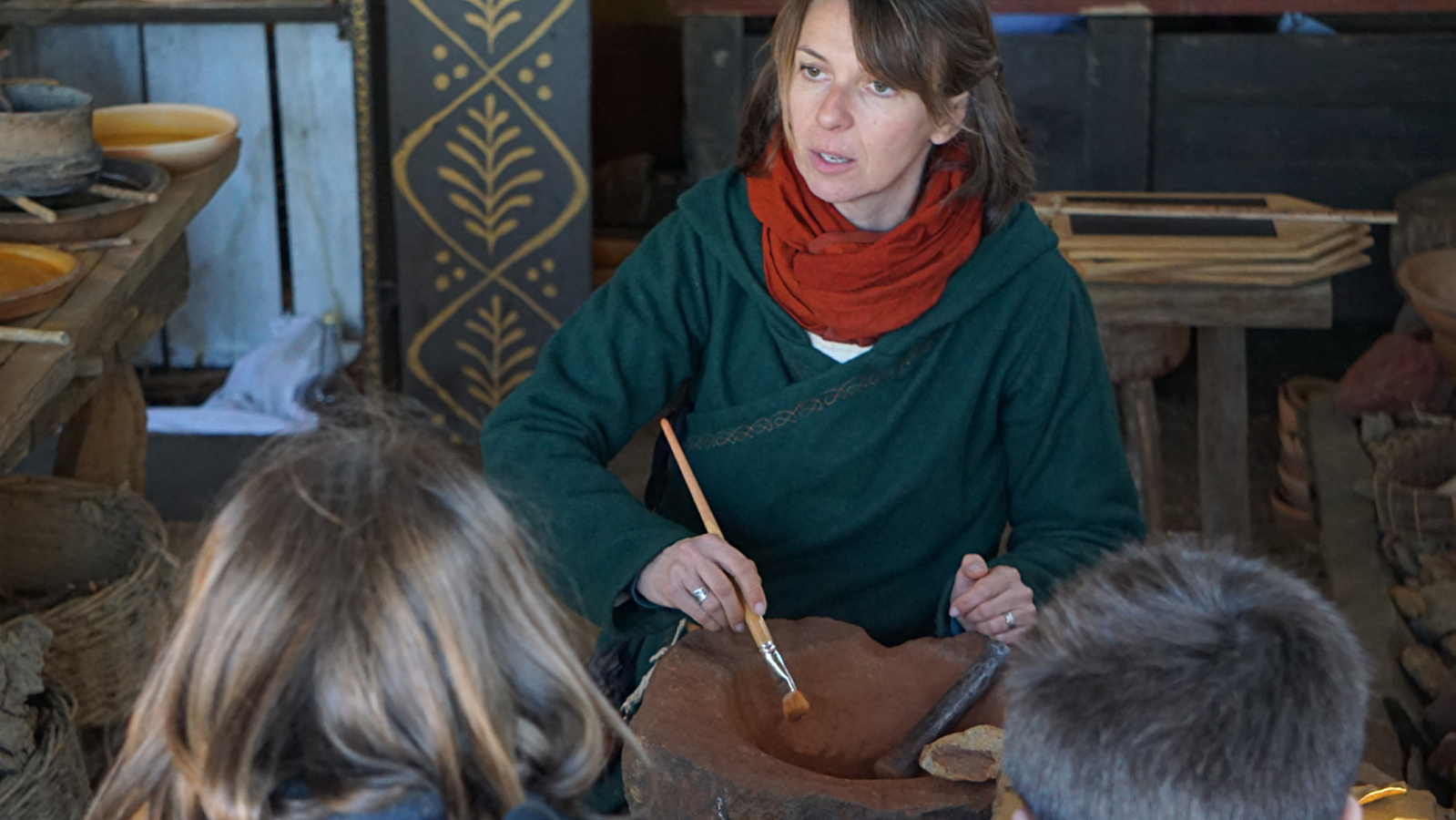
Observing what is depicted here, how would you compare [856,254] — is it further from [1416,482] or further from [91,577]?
[1416,482]

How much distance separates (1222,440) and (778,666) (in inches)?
87.1

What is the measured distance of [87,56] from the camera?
13.9 ft

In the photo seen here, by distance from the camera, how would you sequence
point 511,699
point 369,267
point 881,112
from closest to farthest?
point 511,699
point 881,112
point 369,267

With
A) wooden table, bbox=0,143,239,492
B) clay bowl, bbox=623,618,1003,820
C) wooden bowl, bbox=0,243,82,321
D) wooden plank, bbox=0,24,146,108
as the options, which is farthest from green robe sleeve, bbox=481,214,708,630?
wooden plank, bbox=0,24,146,108

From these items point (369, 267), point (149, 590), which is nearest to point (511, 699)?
point (149, 590)

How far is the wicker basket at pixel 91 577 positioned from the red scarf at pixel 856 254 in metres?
1.43

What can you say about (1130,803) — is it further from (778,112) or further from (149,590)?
(149,590)

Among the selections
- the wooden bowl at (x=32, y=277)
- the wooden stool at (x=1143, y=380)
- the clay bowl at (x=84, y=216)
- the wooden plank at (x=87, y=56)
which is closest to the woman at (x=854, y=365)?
the wooden bowl at (x=32, y=277)

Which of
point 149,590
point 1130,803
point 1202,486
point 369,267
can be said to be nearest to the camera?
point 1130,803

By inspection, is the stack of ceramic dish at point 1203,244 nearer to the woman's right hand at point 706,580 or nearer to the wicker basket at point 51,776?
the woman's right hand at point 706,580

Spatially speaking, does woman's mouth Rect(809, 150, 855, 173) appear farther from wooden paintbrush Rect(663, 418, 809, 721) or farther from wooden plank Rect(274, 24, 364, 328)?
wooden plank Rect(274, 24, 364, 328)

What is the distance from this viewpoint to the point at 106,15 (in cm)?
396

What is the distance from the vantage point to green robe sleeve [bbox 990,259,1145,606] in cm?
204

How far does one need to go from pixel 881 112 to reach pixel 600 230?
2.83m
